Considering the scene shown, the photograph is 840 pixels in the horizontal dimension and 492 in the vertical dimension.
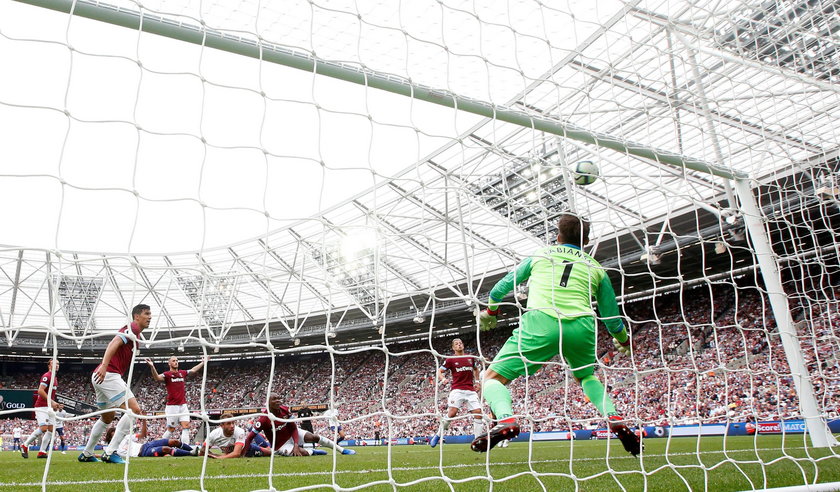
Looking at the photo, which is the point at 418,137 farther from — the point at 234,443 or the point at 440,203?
the point at 440,203

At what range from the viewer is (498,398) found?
3.29 metres

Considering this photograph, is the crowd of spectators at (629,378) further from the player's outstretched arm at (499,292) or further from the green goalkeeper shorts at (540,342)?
the player's outstretched arm at (499,292)

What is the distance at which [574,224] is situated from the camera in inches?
151

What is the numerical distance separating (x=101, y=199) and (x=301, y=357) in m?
18.6

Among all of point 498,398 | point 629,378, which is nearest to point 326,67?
point 498,398

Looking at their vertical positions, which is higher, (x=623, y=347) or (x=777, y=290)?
(x=777, y=290)

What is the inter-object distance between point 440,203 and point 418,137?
58.4 feet

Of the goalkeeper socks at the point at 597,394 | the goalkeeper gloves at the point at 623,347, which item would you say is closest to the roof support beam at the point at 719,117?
the goalkeeper gloves at the point at 623,347

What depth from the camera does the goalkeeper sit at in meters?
3.35

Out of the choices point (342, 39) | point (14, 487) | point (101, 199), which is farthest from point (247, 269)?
point (14, 487)

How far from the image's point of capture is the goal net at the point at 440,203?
361 cm

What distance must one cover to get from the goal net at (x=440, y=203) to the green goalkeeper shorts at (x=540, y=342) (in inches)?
6.1

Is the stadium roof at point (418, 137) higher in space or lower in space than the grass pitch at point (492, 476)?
higher

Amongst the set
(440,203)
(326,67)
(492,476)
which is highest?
(440,203)
